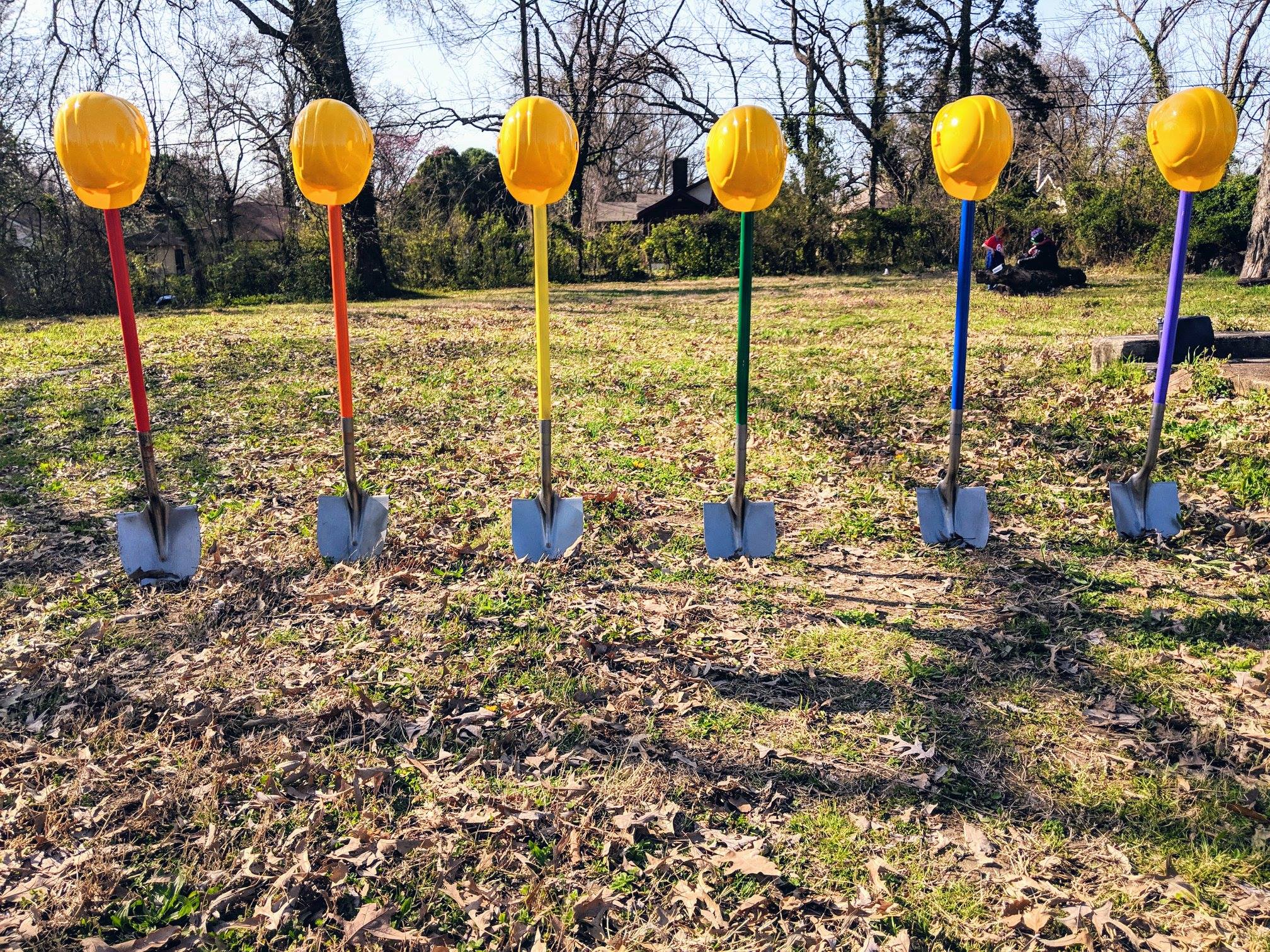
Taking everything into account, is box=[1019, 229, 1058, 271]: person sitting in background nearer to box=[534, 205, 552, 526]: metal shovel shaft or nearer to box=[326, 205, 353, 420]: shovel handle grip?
box=[534, 205, 552, 526]: metal shovel shaft

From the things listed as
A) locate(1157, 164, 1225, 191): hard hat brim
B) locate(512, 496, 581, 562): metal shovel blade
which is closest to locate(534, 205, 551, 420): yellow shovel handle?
locate(512, 496, 581, 562): metal shovel blade

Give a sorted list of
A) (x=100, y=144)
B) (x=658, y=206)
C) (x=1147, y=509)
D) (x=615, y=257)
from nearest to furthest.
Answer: (x=100, y=144) < (x=1147, y=509) < (x=615, y=257) < (x=658, y=206)

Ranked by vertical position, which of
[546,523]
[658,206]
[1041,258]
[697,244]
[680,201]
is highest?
[680,201]

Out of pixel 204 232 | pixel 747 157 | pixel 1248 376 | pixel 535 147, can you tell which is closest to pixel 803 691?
pixel 747 157

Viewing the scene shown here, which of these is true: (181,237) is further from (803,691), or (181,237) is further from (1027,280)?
(803,691)

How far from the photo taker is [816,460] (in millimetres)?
5652

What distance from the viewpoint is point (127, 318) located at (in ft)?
11.7

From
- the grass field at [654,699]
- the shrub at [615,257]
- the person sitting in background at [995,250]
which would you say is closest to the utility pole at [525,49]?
the shrub at [615,257]

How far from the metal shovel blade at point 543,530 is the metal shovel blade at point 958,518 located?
5.41 ft

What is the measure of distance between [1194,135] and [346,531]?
400 cm

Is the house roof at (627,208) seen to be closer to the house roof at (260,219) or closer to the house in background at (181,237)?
the house roof at (260,219)

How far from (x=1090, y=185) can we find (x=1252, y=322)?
1260 cm

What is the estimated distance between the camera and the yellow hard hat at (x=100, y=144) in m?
3.20

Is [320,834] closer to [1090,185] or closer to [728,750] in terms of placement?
[728,750]
